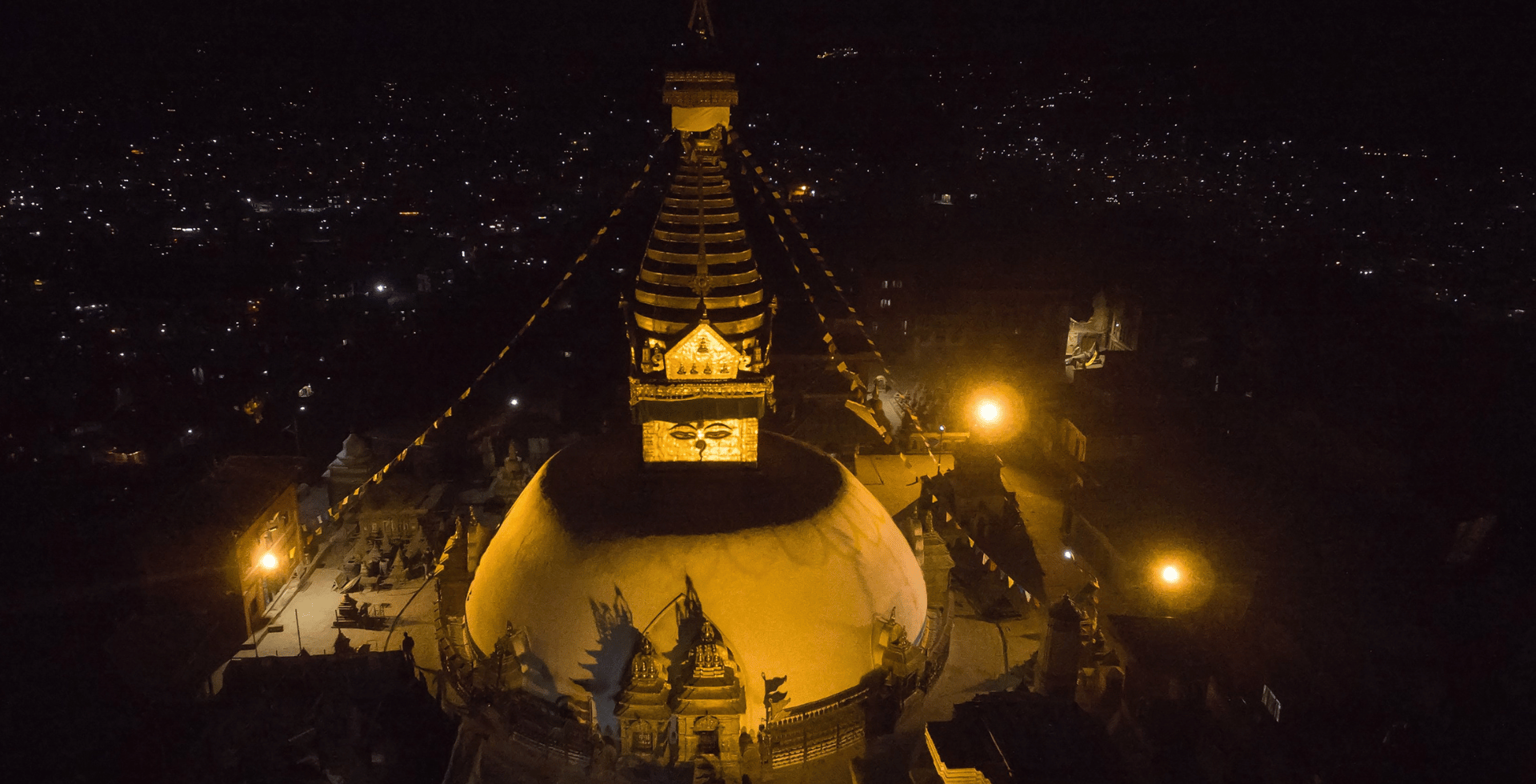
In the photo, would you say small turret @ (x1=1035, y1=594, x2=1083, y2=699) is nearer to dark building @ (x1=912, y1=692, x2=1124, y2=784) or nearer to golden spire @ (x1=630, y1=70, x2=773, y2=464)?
dark building @ (x1=912, y1=692, x2=1124, y2=784)

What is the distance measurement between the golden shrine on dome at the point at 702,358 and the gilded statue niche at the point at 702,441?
75cm

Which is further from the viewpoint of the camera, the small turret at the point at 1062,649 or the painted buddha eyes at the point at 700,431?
the painted buddha eyes at the point at 700,431

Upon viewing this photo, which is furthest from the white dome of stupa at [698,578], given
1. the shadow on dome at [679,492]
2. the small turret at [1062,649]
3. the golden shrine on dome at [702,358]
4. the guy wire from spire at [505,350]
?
the guy wire from spire at [505,350]

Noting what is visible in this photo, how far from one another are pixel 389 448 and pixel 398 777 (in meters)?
15.7

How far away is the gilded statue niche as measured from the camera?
52.5ft

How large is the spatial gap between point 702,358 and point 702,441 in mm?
1402

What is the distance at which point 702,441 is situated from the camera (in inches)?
635

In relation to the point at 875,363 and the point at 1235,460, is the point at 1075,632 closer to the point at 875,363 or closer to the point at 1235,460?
the point at 1235,460

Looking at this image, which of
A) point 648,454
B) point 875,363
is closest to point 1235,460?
point 875,363

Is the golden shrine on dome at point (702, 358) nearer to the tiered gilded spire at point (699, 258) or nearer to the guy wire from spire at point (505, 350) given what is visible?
the tiered gilded spire at point (699, 258)

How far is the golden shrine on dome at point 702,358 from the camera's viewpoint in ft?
50.8

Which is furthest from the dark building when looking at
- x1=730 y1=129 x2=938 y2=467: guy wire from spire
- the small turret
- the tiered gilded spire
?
x1=730 y1=129 x2=938 y2=467: guy wire from spire

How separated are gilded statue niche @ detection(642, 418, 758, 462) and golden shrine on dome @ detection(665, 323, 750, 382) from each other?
0.75 meters

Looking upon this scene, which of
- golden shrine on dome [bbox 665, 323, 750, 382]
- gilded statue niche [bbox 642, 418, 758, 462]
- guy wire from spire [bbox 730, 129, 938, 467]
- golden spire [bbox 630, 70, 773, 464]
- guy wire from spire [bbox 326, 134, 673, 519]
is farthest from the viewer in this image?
guy wire from spire [bbox 326, 134, 673, 519]
